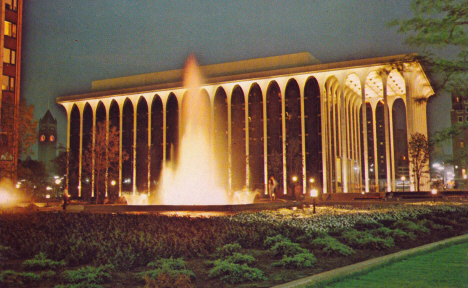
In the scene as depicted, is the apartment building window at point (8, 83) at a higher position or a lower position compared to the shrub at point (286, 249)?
higher

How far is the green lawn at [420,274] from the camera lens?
6.21 meters

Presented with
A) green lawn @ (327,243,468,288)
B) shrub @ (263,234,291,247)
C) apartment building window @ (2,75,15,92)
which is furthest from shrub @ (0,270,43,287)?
apartment building window @ (2,75,15,92)

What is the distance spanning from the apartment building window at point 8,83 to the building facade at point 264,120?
13.4 m

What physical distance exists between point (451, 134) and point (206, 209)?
14.9 m

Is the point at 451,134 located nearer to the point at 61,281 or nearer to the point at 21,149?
the point at 61,281

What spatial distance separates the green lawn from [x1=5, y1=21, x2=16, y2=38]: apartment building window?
51.1m

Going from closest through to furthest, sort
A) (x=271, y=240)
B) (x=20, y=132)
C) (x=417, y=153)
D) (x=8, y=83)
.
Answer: (x=271, y=240) → (x=20, y=132) → (x=417, y=153) → (x=8, y=83)

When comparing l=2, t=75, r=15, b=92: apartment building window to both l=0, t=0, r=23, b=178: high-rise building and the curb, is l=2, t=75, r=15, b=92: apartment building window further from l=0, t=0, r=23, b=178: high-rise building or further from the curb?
the curb

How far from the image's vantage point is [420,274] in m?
6.82

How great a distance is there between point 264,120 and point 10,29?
30051 mm

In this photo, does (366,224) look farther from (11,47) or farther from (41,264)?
(11,47)

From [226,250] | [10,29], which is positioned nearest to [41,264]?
[226,250]

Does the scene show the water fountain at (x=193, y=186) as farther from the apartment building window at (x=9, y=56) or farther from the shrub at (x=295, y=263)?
the apartment building window at (x=9, y=56)

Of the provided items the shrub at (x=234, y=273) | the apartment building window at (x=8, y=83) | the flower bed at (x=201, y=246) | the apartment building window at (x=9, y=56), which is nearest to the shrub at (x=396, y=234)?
the flower bed at (x=201, y=246)
